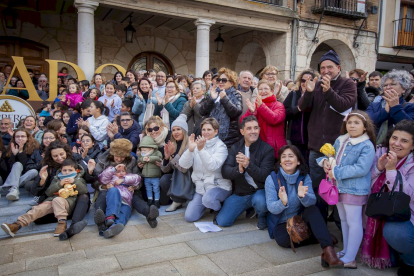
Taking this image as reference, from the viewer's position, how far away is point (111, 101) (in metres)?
6.58

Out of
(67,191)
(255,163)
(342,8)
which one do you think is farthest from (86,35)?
(342,8)

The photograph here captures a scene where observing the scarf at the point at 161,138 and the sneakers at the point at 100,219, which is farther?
the scarf at the point at 161,138

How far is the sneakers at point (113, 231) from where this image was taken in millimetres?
3531

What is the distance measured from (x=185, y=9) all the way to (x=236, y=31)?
3.63 m

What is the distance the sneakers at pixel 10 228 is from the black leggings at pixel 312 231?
2.82 meters

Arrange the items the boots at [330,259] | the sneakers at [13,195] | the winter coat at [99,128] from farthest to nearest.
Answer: the winter coat at [99,128], the sneakers at [13,195], the boots at [330,259]

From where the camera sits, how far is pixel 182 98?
5609 millimetres

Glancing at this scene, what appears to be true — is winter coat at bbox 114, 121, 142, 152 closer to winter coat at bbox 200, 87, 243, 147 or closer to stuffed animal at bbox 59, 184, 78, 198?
winter coat at bbox 200, 87, 243, 147

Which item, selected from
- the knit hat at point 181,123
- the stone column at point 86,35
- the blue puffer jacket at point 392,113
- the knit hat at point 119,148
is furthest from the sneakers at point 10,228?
the stone column at point 86,35

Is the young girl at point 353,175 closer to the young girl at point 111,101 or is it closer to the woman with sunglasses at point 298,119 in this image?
the woman with sunglasses at point 298,119

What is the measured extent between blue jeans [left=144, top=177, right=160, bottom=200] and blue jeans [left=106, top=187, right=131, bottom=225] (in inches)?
26.2

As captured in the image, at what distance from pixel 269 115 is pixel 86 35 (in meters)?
6.20

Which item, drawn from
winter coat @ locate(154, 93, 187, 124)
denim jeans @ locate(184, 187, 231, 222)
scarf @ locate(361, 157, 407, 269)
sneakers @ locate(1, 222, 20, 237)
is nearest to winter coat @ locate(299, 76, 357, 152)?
scarf @ locate(361, 157, 407, 269)

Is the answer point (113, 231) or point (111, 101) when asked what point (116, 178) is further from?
point (111, 101)
